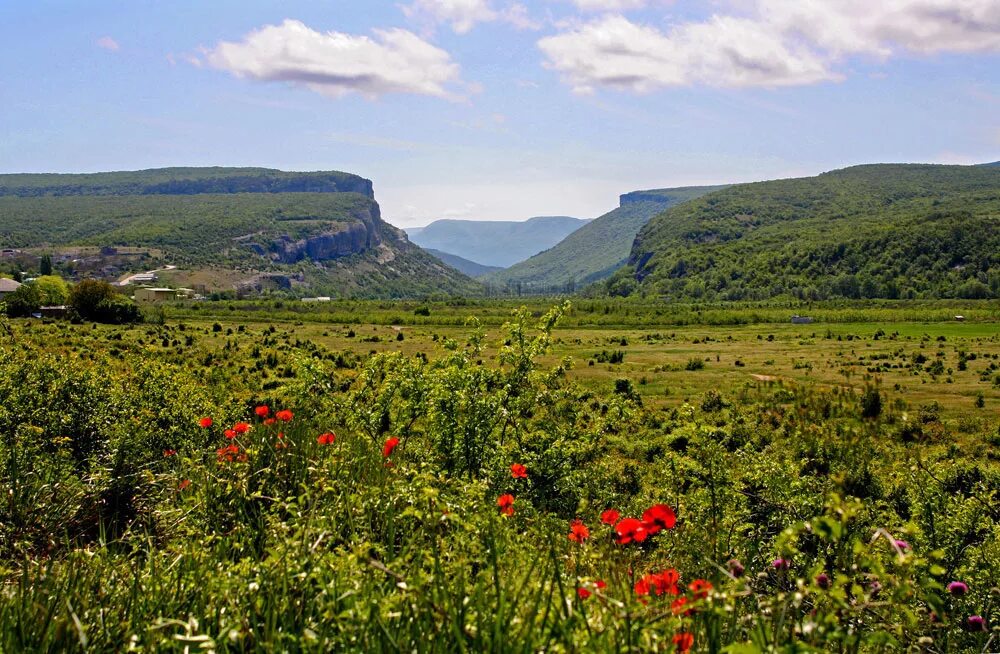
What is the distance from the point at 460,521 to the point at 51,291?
82752 millimetres

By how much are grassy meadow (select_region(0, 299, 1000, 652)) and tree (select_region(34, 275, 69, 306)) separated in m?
65.9

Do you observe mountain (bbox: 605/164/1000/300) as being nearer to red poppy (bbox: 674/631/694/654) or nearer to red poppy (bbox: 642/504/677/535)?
red poppy (bbox: 642/504/677/535)

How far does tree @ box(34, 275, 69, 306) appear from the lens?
7012cm

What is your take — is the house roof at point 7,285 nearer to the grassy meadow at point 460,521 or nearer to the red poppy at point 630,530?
the grassy meadow at point 460,521

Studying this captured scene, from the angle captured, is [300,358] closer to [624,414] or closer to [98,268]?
[624,414]

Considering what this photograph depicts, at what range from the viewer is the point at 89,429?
8.72m

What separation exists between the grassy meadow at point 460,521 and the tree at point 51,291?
216 ft

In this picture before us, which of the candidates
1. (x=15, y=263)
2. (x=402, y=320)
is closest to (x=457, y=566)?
(x=402, y=320)

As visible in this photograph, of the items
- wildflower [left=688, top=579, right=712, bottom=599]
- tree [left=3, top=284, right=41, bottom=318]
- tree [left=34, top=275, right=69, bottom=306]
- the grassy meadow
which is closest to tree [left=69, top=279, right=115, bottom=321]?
tree [left=3, top=284, right=41, bottom=318]

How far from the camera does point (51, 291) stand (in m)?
73.2

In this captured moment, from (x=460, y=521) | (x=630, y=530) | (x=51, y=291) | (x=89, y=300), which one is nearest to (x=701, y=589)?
(x=630, y=530)

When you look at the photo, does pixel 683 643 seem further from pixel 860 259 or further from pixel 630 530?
pixel 860 259

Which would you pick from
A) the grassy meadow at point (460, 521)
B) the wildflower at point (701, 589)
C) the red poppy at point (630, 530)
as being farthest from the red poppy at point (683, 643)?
the red poppy at point (630, 530)

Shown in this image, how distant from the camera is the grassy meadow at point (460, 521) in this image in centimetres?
281
